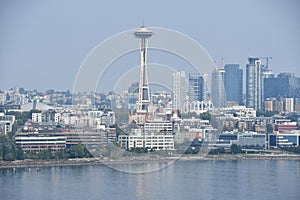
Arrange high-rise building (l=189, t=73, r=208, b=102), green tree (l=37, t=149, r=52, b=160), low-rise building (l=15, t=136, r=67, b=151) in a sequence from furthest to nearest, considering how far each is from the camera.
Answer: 1. high-rise building (l=189, t=73, r=208, b=102)
2. low-rise building (l=15, t=136, r=67, b=151)
3. green tree (l=37, t=149, r=52, b=160)

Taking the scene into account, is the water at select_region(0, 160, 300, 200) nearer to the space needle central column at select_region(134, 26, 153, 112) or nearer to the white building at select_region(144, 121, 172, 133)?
the white building at select_region(144, 121, 172, 133)

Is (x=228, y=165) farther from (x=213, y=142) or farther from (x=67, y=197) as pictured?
(x=67, y=197)

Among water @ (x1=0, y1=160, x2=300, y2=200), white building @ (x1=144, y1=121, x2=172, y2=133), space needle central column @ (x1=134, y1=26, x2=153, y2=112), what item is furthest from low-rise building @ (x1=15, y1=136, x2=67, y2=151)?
space needle central column @ (x1=134, y1=26, x2=153, y2=112)

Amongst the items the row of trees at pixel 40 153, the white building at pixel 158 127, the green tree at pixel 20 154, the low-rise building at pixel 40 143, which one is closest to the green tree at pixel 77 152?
the row of trees at pixel 40 153

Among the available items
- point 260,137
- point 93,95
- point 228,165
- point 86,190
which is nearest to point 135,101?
point 93,95

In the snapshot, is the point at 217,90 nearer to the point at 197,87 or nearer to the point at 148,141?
the point at 197,87

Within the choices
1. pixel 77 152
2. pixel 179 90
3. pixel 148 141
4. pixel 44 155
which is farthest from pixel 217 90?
pixel 44 155

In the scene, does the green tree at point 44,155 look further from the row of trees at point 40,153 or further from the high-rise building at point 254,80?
the high-rise building at point 254,80
